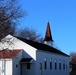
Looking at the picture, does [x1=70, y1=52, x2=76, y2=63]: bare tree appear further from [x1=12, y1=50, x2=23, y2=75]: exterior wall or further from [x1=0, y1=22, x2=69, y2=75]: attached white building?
[x1=12, y1=50, x2=23, y2=75]: exterior wall

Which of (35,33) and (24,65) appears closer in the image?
(24,65)

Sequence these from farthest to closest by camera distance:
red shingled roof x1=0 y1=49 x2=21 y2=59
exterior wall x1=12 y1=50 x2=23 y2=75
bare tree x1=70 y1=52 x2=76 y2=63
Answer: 1. bare tree x1=70 y1=52 x2=76 y2=63
2. red shingled roof x1=0 y1=49 x2=21 y2=59
3. exterior wall x1=12 y1=50 x2=23 y2=75

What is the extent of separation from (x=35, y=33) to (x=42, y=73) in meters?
33.6

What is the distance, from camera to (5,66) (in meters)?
50.8

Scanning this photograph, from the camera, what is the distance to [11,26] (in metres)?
35.9

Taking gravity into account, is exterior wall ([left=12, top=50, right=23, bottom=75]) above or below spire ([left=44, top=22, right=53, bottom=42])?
below

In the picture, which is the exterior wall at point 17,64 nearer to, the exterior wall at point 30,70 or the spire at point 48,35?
the exterior wall at point 30,70

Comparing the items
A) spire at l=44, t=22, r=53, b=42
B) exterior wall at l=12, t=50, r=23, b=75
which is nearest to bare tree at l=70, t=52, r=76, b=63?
spire at l=44, t=22, r=53, b=42

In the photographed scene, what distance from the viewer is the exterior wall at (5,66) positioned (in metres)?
50.1

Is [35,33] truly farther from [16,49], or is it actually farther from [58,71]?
[16,49]

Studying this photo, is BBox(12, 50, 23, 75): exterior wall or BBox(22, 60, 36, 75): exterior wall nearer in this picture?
BBox(12, 50, 23, 75): exterior wall

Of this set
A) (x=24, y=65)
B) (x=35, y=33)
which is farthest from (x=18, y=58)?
(x=35, y=33)

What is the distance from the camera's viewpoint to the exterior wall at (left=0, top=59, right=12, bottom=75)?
5012 centimetres

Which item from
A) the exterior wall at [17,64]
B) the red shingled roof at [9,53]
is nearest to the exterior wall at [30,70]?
the exterior wall at [17,64]
